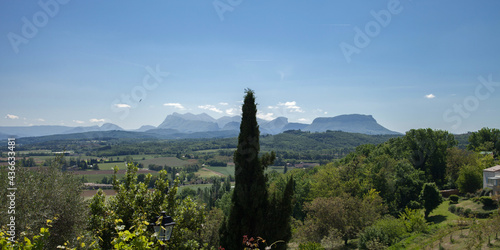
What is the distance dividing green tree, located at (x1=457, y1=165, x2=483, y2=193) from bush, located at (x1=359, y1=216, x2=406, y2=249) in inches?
765

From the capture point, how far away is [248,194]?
11.4 m

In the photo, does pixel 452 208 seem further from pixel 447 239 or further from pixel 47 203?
pixel 47 203

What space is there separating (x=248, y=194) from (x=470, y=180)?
34.9 m

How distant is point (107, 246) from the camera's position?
7.51 metres

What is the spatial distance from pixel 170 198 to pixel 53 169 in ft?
14.9

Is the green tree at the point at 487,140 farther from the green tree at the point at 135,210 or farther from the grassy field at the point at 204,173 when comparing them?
the grassy field at the point at 204,173

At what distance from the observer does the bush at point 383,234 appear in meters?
18.9

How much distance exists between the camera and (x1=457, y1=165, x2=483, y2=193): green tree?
33594 millimetres

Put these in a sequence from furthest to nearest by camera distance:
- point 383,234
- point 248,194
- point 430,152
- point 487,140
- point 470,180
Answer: point 487,140 < point 430,152 < point 470,180 < point 383,234 < point 248,194

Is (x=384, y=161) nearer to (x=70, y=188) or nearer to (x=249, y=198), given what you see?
(x=249, y=198)

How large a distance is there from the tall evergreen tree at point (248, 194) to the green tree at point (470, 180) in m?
33.3

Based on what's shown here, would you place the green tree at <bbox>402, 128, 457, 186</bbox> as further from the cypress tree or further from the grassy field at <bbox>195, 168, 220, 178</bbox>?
the grassy field at <bbox>195, 168, 220, 178</bbox>

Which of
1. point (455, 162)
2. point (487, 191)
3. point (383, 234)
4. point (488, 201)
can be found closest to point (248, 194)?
point (383, 234)

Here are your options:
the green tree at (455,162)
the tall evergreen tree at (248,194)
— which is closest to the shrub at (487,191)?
the green tree at (455,162)
